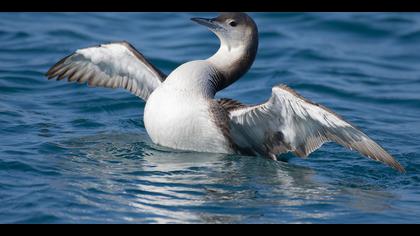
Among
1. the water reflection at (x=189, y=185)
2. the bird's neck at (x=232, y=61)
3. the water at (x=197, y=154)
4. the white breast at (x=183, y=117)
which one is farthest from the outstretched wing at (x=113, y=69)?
the white breast at (x=183, y=117)

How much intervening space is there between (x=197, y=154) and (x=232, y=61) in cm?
118

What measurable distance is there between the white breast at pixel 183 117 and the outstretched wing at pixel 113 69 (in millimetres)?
1007

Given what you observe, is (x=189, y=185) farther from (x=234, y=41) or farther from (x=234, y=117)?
(x=234, y=41)

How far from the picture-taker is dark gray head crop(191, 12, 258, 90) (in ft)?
28.8

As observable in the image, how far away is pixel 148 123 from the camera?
27.3ft

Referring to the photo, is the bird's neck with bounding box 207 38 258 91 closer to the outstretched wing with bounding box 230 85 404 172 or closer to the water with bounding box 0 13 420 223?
the outstretched wing with bounding box 230 85 404 172

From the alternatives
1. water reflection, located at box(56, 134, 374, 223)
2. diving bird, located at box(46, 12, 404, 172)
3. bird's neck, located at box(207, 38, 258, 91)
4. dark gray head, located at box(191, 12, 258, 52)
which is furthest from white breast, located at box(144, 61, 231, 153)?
dark gray head, located at box(191, 12, 258, 52)

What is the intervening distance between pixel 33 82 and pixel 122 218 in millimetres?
5711

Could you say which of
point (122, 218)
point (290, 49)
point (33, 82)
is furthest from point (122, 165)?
point (290, 49)

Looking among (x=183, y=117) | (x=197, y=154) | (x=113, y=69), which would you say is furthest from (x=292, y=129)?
(x=113, y=69)

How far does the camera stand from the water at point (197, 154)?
6.84 m

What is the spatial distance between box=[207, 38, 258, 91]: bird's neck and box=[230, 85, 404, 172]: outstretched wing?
0.74m

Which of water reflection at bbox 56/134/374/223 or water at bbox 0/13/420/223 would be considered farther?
water at bbox 0/13/420/223

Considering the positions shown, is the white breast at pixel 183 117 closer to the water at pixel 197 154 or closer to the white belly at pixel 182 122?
the white belly at pixel 182 122
